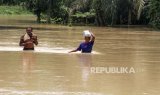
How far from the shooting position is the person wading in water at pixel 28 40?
18.6m

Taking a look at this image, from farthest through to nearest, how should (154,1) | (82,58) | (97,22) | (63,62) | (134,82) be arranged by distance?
(97,22), (154,1), (82,58), (63,62), (134,82)

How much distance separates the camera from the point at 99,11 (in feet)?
149

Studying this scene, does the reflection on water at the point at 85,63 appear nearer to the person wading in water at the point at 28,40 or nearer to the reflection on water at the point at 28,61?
the reflection on water at the point at 28,61

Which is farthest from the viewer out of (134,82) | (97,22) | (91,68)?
(97,22)

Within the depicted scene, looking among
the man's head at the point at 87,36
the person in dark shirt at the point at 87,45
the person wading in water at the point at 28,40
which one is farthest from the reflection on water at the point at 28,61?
the man's head at the point at 87,36

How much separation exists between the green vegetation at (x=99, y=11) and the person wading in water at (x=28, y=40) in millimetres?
24645

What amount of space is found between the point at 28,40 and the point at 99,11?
27278 mm

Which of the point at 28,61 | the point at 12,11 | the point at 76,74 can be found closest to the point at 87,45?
the point at 28,61

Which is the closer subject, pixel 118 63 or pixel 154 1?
pixel 118 63

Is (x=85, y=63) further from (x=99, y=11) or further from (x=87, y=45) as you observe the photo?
(x=99, y=11)

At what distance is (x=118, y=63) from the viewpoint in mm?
15727

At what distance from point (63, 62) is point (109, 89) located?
17.2ft

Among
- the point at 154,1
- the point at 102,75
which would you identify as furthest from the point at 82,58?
the point at 154,1

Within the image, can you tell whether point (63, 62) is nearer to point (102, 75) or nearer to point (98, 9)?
point (102, 75)
